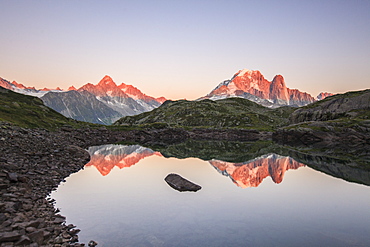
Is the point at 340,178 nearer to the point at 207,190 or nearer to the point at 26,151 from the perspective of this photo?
the point at 207,190

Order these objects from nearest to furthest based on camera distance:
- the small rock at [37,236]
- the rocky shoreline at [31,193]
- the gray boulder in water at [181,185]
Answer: the small rock at [37,236], the rocky shoreline at [31,193], the gray boulder in water at [181,185]

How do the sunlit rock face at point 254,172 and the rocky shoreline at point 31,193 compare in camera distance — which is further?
the sunlit rock face at point 254,172

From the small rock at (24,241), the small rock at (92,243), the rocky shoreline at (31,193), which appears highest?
the rocky shoreline at (31,193)

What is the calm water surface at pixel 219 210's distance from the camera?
20.9 m

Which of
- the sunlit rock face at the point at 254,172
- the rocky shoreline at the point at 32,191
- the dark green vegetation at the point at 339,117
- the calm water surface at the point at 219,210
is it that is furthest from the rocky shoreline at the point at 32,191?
the dark green vegetation at the point at 339,117

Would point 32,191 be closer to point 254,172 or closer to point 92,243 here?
point 92,243

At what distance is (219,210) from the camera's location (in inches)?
1099

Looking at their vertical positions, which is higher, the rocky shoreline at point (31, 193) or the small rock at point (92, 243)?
the rocky shoreline at point (31, 193)

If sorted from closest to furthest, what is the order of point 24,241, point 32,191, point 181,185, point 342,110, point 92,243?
point 24,241
point 92,243
point 32,191
point 181,185
point 342,110

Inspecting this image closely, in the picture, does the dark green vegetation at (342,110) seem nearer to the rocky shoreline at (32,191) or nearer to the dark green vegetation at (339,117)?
the dark green vegetation at (339,117)

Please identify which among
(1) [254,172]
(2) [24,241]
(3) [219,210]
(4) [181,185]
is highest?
(1) [254,172]

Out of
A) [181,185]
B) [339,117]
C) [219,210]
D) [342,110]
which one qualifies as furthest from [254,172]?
[342,110]

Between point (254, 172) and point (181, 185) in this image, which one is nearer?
point (181, 185)

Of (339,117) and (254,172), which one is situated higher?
(339,117)
